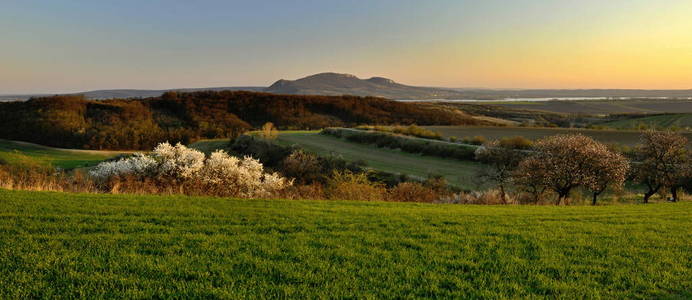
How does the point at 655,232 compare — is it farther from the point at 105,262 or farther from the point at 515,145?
the point at 515,145

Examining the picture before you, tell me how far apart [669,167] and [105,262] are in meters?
21.3

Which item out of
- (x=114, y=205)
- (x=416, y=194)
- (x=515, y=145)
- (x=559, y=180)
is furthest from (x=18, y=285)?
(x=515, y=145)

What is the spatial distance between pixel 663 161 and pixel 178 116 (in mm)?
84343

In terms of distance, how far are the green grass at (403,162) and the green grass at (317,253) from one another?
15.1m

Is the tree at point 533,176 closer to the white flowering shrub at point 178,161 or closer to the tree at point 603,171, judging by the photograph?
the tree at point 603,171

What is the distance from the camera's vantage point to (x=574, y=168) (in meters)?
16.3

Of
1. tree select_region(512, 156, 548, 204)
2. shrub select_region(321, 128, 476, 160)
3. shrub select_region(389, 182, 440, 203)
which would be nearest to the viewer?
tree select_region(512, 156, 548, 204)

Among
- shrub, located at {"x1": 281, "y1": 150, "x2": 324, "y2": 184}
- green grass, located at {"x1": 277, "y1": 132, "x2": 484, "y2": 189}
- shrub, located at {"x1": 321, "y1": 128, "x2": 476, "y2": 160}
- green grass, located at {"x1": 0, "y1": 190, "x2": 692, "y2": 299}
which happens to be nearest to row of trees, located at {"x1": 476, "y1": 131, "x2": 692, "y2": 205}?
green grass, located at {"x1": 277, "y1": 132, "x2": 484, "y2": 189}

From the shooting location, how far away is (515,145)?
32.1 m

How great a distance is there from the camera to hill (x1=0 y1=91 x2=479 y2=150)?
68.6 meters

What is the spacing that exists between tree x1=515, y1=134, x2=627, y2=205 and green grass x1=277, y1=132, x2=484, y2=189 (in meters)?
6.38

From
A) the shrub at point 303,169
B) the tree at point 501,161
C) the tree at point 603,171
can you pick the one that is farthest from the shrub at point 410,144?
the tree at point 603,171

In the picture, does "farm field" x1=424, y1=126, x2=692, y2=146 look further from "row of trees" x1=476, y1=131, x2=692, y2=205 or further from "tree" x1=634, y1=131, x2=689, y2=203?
"row of trees" x1=476, y1=131, x2=692, y2=205

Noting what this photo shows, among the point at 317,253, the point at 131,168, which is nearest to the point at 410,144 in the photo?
the point at 131,168
